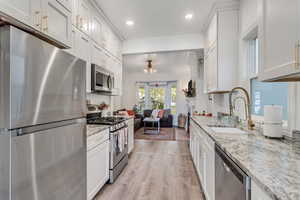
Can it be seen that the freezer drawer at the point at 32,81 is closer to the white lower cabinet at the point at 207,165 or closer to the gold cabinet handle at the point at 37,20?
the gold cabinet handle at the point at 37,20

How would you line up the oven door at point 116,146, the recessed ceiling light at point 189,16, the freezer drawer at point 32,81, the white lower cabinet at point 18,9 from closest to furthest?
the freezer drawer at point 32,81, the white lower cabinet at point 18,9, the oven door at point 116,146, the recessed ceiling light at point 189,16

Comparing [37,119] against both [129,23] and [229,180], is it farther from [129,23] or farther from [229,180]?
[129,23]

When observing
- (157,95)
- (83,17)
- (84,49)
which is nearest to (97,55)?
(84,49)

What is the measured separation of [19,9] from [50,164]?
114cm

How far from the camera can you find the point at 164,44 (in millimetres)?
3750

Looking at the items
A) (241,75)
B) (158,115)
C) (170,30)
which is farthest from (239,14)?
(158,115)

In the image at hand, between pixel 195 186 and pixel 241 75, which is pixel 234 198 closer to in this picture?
pixel 195 186

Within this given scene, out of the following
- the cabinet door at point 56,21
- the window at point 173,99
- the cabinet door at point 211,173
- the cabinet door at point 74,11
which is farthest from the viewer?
the window at point 173,99

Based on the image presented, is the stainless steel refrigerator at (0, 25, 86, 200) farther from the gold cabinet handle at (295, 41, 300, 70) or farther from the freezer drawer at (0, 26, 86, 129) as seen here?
the gold cabinet handle at (295, 41, 300, 70)

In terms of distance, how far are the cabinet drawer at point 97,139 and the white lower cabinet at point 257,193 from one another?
153 centimetres

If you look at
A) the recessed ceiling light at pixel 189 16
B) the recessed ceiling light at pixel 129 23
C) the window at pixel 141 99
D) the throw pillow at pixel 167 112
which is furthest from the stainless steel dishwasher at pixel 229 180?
the window at pixel 141 99

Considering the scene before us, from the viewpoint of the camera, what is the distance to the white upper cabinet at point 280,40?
89 centimetres

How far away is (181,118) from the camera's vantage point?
7.25m

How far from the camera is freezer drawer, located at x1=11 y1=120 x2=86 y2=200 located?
2.95 feet
